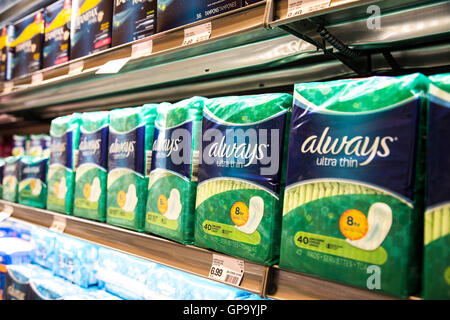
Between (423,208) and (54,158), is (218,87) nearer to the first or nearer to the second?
(54,158)

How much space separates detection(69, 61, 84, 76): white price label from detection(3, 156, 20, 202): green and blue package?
621mm

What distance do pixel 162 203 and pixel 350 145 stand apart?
0.56m

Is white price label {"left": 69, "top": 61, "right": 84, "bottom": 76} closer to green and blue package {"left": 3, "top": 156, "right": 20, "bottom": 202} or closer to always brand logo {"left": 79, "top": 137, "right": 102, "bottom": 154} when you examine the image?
always brand logo {"left": 79, "top": 137, "right": 102, "bottom": 154}

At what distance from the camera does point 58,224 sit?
4.53 ft

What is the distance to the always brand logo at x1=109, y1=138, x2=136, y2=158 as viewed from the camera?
1.14 m

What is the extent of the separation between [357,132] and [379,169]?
8 centimetres

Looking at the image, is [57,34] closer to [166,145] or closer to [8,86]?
[8,86]

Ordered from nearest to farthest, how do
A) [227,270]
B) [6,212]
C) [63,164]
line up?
[227,270] → [63,164] → [6,212]

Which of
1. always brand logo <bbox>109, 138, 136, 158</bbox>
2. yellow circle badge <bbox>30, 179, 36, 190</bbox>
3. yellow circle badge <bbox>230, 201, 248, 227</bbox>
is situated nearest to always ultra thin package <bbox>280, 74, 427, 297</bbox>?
yellow circle badge <bbox>230, 201, 248, 227</bbox>

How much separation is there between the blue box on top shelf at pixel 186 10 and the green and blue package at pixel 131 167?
0.95ft

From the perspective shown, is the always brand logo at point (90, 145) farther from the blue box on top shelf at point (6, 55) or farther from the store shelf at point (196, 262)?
the blue box on top shelf at point (6, 55)

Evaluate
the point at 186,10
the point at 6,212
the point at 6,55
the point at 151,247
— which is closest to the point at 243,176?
the point at 151,247

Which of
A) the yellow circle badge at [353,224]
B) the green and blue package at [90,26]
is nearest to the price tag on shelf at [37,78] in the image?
the green and blue package at [90,26]

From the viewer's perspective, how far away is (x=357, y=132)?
0.68 metres
